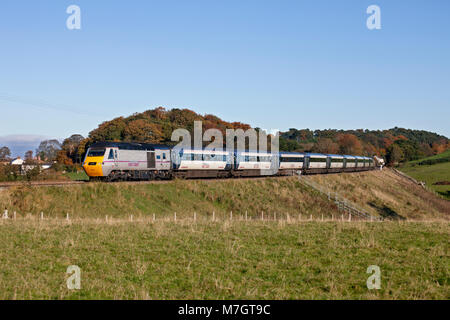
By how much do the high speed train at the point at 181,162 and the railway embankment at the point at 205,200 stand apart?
2.16m

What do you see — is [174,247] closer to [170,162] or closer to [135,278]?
[135,278]

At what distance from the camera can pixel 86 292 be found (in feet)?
33.6

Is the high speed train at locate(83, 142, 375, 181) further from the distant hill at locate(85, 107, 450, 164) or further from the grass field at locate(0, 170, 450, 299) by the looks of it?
the distant hill at locate(85, 107, 450, 164)

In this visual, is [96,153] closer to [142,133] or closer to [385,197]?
→ [385,197]

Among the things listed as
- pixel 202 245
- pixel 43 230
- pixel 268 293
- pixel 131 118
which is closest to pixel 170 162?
pixel 43 230

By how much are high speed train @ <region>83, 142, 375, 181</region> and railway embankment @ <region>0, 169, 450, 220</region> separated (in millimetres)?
2161

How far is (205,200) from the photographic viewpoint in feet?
131

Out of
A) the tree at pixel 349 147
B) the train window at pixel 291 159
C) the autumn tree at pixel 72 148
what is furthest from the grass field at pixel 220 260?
the tree at pixel 349 147

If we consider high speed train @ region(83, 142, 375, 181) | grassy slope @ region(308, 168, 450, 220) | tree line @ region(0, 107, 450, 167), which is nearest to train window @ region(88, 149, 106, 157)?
high speed train @ region(83, 142, 375, 181)

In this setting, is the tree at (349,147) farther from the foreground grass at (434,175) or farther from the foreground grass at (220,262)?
the foreground grass at (220,262)

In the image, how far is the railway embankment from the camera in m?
29.3

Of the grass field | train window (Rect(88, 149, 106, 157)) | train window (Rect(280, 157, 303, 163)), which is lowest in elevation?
the grass field

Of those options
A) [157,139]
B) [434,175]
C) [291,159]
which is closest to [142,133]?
[157,139]

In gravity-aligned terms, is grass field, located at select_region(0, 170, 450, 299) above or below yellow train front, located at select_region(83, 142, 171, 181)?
below
